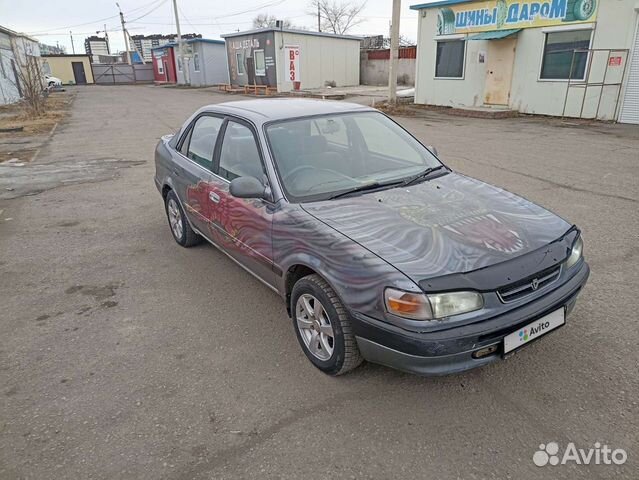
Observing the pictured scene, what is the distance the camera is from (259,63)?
3062 centimetres

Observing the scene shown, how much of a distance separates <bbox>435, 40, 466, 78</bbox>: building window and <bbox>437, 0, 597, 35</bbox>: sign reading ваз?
48cm

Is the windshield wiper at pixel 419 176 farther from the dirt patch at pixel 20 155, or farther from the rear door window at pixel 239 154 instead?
the dirt patch at pixel 20 155

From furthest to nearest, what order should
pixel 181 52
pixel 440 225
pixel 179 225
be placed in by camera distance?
pixel 181 52, pixel 179 225, pixel 440 225

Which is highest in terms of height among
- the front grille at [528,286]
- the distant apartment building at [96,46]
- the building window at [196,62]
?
the distant apartment building at [96,46]

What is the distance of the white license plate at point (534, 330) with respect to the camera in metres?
2.42

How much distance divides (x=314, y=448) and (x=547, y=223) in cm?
201

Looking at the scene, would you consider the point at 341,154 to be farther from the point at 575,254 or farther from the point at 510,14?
the point at 510,14

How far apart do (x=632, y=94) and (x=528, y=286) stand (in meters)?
14.6

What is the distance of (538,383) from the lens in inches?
108

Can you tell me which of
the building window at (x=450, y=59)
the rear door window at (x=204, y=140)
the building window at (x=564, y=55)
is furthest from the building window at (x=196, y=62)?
the rear door window at (x=204, y=140)

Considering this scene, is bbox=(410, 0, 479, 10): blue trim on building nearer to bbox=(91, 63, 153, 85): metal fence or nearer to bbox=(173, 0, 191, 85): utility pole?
bbox=(173, 0, 191, 85): utility pole

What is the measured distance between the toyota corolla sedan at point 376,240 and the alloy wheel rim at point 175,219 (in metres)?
0.81

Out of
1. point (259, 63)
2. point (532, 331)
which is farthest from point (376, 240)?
point (259, 63)

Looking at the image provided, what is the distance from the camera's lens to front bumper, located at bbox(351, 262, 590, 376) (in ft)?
7.47
